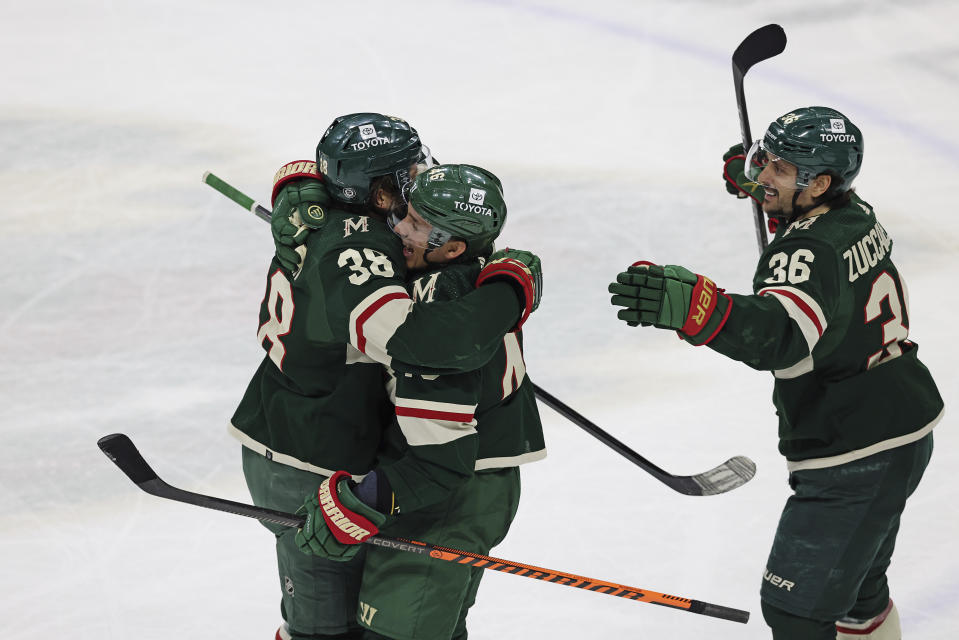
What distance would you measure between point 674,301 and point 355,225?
0.64 meters

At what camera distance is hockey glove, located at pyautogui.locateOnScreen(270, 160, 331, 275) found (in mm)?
2375

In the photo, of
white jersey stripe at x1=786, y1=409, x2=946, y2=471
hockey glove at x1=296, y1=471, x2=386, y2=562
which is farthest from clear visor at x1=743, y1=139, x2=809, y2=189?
hockey glove at x1=296, y1=471, x2=386, y2=562

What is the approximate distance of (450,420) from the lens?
90.0 inches

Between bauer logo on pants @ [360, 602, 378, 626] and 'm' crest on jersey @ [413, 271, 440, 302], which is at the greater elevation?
'm' crest on jersey @ [413, 271, 440, 302]

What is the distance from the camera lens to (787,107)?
686cm

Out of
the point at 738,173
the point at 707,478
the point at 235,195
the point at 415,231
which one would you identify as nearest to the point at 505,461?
the point at 415,231

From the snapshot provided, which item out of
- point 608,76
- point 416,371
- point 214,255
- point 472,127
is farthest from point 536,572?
point 608,76

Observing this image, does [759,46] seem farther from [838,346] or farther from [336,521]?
[336,521]

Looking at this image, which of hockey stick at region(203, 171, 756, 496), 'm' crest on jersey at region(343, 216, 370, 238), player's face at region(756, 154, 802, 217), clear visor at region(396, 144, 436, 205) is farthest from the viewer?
hockey stick at region(203, 171, 756, 496)

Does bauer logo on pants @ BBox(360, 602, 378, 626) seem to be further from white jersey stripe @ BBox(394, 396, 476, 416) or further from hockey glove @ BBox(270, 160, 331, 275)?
hockey glove @ BBox(270, 160, 331, 275)

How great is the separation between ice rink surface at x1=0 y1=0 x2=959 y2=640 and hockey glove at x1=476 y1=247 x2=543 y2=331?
1422 mm

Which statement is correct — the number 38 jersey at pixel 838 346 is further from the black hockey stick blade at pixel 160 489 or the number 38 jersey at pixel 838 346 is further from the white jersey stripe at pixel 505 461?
the black hockey stick blade at pixel 160 489

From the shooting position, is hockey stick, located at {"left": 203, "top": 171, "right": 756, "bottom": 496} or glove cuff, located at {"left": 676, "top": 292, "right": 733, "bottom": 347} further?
hockey stick, located at {"left": 203, "top": 171, "right": 756, "bottom": 496}

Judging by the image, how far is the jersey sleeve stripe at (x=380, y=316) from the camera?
2.22m
